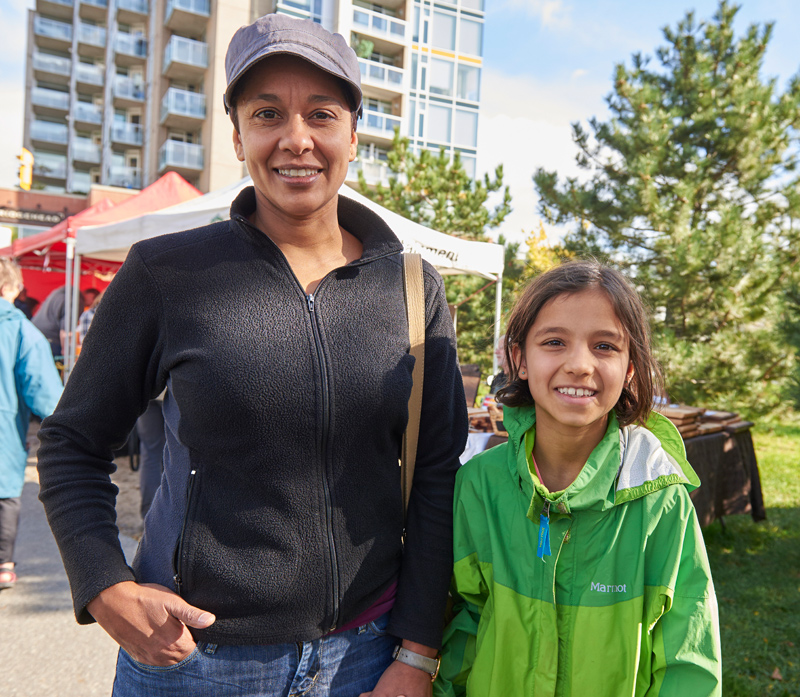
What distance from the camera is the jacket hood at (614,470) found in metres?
1.33

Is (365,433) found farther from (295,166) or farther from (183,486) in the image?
(295,166)

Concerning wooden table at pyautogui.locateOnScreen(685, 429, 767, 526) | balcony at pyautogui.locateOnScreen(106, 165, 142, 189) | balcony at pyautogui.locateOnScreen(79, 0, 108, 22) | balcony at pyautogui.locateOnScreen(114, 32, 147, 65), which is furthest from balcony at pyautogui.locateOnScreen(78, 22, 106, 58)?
wooden table at pyautogui.locateOnScreen(685, 429, 767, 526)

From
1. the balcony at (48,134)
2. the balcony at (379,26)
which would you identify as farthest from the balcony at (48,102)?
the balcony at (379,26)

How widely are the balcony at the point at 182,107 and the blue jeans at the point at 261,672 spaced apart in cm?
→ 3179

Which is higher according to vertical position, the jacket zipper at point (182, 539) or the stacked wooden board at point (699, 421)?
the jacket zipper at point (182, 539)

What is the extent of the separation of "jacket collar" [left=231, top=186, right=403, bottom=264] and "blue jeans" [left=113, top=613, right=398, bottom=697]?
2.50ft

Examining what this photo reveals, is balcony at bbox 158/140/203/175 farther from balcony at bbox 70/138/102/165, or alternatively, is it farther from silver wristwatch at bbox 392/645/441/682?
silver wristwatch at bbox 392/645/441/682

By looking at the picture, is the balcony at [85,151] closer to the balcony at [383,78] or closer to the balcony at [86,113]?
the balcony at [86,113]

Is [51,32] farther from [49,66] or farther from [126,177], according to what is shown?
[126,177]

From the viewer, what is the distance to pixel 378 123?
3094 cm

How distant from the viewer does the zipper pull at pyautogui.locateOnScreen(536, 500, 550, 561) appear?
1355 millimetres

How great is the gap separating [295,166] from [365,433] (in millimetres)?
539

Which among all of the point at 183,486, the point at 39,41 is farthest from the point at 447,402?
the point at 39,41

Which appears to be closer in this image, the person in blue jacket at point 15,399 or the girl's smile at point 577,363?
the girl's smile at point 577,363
